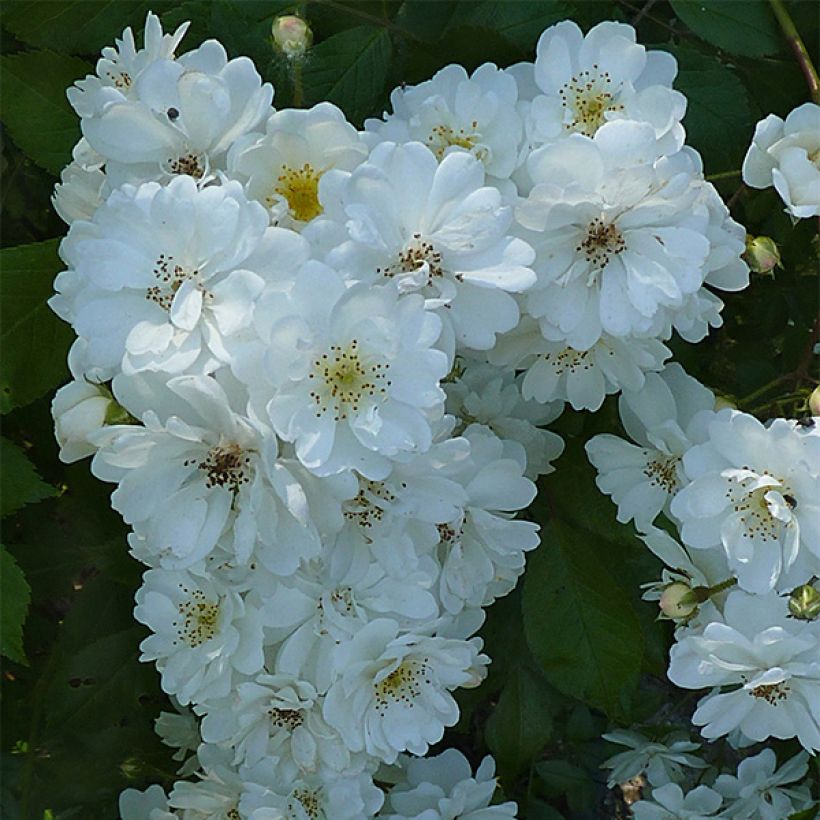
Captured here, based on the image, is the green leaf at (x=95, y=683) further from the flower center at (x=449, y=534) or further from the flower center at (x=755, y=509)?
the flower center at (x=755, y=509)

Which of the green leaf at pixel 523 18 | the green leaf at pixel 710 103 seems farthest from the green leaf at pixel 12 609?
the green leaf at pixel 710 103

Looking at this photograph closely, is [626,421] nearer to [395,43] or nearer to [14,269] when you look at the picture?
[395,43]

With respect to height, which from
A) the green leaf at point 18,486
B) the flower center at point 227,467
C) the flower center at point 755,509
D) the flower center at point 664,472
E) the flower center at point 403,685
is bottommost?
the green leaf at point 18,486

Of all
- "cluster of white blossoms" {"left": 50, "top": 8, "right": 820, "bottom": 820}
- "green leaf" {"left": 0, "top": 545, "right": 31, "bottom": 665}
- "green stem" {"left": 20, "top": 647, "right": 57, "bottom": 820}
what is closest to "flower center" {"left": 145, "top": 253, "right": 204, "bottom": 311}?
"cluster of white blossoms" {"left": 50, "top": 8, "right": 820, "bottom": 820}

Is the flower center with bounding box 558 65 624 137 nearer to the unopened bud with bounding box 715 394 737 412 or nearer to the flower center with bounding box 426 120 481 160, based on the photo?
the flower center with bounding box 426 120 481 160

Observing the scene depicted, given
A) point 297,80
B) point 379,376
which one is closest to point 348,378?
point 379,376

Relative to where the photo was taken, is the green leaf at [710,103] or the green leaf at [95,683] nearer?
the green leaf at [710,103]
